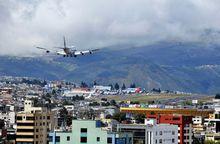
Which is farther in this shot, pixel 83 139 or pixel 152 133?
pixel 152 133

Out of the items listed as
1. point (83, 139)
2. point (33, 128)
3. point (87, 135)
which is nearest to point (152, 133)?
point (33, 128)

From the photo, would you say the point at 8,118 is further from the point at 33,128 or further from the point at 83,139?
the point at 83,139

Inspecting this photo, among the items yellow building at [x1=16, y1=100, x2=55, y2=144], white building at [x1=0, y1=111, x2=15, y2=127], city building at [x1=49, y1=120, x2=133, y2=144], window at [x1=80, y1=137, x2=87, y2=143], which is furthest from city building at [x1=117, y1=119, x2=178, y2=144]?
white building at [x1=0, y1=111, x2=15, y2=127]

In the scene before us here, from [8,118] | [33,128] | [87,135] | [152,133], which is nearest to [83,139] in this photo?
[87,135]

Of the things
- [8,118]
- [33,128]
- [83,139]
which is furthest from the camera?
[8,118]

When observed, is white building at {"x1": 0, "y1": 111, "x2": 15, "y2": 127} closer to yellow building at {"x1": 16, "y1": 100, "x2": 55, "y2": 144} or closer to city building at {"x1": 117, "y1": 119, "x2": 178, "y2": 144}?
yellow building at {"x1": 16, "y1": 100, "x2": 55, "y2": 144}

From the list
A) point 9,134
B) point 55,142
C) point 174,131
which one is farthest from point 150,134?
point 9,134

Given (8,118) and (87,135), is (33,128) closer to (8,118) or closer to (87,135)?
(87,135)

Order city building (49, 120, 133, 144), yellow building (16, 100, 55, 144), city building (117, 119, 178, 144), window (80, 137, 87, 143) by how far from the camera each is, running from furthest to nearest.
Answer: yellow building (16, 100, 55, 144) < city building (117, 119, 178, 144) < city building (49, 120, 133, 144) < window (80, 137, 87, 143)

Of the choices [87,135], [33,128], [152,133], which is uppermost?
[87,135]

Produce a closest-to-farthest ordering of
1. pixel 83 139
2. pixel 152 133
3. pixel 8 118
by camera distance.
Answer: pixel 83 139
pixel 152 133
pixel 8 118

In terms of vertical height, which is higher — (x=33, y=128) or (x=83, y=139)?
(x=33, y=128)
